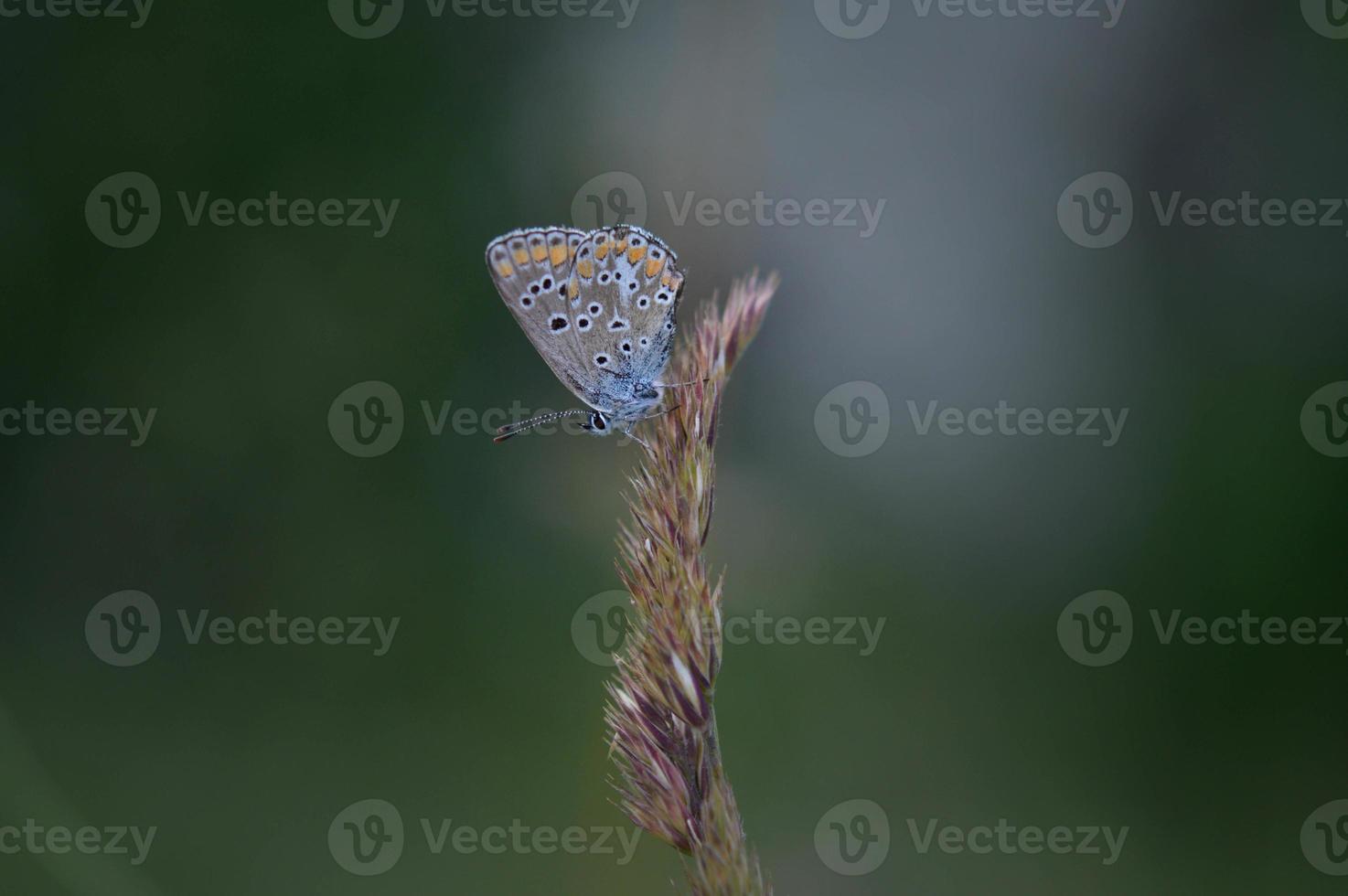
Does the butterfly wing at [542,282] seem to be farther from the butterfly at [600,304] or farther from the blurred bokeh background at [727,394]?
the blurred bokeh background at [727,394]

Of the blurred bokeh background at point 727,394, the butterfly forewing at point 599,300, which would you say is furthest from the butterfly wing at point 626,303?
the blurred bokeh background at point 727,394

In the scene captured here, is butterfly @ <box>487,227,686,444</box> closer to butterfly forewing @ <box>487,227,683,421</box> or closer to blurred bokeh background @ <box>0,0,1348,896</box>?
butterfly forewing @ <box>487,227,683,421</box>

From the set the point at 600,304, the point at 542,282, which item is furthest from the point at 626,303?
the point at 542,282

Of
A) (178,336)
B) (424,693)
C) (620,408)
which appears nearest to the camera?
(620,408)

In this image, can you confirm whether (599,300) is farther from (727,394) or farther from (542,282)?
(727,394)

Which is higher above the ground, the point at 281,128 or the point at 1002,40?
the point at 1002,40

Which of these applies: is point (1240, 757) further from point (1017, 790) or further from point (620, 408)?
point (620, 408)

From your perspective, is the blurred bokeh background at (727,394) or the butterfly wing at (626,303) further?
the blurred bokeh background at (727,394)

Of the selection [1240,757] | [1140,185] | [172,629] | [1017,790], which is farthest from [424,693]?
[1140,185]
